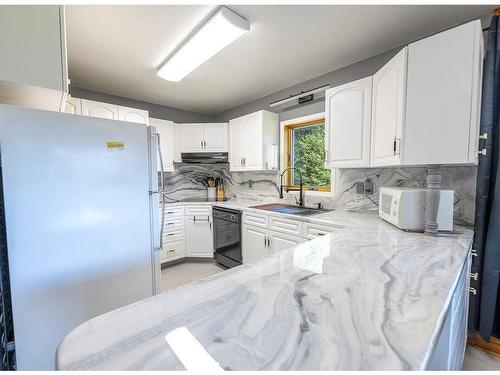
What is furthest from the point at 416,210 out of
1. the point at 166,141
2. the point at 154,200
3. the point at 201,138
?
the point at 166,141

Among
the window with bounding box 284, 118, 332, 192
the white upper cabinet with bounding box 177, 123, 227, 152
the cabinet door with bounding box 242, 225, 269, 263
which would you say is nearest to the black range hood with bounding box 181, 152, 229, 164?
the white upper cabinet with bounding box 177, 123, 227, 152

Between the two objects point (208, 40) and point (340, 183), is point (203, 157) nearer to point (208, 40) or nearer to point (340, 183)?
point (208, 40)

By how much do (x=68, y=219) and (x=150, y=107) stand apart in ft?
8.90

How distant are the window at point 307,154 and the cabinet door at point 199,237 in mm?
1344

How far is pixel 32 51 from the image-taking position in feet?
3.71

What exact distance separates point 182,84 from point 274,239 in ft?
7.28

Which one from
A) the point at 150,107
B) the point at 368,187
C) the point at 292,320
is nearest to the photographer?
the point at 292,320

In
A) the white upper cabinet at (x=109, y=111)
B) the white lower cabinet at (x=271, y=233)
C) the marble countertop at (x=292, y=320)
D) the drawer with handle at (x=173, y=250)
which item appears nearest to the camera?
the marble countertop at (x=292, y=320)

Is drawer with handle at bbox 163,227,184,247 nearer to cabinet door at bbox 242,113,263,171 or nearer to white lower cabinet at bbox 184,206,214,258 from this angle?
white lower cabinet at bbox 184,206,214,258

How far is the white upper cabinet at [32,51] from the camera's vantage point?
42.5 inches

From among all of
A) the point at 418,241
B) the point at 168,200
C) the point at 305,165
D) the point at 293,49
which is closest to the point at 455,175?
the point at 418,241

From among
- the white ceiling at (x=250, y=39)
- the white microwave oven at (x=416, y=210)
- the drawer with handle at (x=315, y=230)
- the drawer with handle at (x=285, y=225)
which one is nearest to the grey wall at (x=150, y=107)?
the white ceiling at (x=250, y=39)

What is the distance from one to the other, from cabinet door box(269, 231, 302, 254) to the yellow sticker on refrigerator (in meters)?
1.62

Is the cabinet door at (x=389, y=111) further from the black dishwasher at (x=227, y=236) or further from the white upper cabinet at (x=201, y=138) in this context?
the white upper cabinet at (x=201, y=138)
